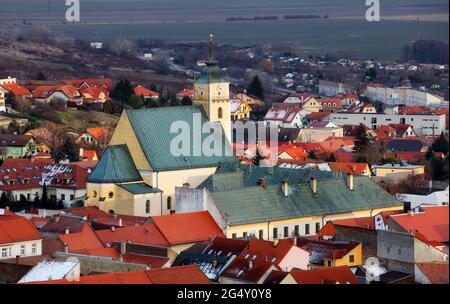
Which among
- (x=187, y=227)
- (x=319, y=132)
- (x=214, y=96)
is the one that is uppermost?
(x=214, y=96)

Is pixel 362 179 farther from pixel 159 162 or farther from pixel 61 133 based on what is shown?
pixel 61 133

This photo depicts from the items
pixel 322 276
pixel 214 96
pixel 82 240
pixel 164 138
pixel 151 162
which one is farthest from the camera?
pixel 214 96

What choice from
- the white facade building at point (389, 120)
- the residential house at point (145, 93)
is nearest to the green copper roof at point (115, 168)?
the white facade building at point (389, 120)

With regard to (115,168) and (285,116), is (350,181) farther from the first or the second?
(285,116)

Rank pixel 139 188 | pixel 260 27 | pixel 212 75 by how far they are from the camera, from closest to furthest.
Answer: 1. pixel 139 188
2. pixel 212 75
3. pixel 260 27

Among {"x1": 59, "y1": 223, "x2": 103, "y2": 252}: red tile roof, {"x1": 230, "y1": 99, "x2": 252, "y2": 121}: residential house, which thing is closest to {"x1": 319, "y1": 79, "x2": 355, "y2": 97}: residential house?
{"x1": 230, "y1": 99, "x2": 252, "y2": 121}: residential house

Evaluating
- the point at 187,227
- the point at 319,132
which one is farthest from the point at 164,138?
the point at 319,132

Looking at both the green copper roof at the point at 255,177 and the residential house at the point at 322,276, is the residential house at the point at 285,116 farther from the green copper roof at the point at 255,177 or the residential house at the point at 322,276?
the residential house at the point at 322,276

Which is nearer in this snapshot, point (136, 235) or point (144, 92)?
point (136, 235)
